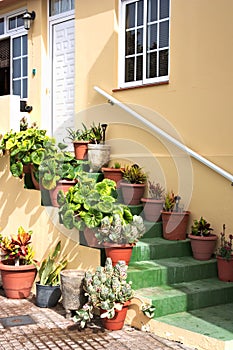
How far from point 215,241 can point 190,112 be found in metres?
1.78

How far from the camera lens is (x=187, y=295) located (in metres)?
5.85

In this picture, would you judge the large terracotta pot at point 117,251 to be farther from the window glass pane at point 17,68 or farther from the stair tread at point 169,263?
the window glass pane at point 17,68

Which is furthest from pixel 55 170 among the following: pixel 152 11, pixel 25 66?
pixel 25 66

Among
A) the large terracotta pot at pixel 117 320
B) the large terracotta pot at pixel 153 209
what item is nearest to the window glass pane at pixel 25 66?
the large terracotta pot at pixel 153 209

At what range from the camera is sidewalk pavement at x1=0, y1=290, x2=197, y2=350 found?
5.16 metres

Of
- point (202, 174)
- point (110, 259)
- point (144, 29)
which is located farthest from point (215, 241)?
point (144, 29)

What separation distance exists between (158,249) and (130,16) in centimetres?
381

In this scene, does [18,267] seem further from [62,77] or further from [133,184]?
[62,77]

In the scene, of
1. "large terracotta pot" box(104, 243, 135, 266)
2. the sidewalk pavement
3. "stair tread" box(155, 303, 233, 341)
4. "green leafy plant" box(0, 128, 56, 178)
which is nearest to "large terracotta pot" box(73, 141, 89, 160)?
"green leafy plant" box(0, 128, 56, 178)

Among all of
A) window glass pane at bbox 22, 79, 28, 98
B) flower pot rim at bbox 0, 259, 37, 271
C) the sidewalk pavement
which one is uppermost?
window glass pane at bbox 22, 79, 28, 98

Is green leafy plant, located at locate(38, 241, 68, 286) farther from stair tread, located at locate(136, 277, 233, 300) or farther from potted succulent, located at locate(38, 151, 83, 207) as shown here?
stair tread, located at locate(136, 277, 233, 300)

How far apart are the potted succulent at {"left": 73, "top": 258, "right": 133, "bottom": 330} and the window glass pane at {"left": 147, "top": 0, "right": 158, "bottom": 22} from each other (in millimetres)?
3965

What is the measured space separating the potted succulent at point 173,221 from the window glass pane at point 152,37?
242cm

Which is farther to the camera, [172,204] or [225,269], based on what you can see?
[172,204]
